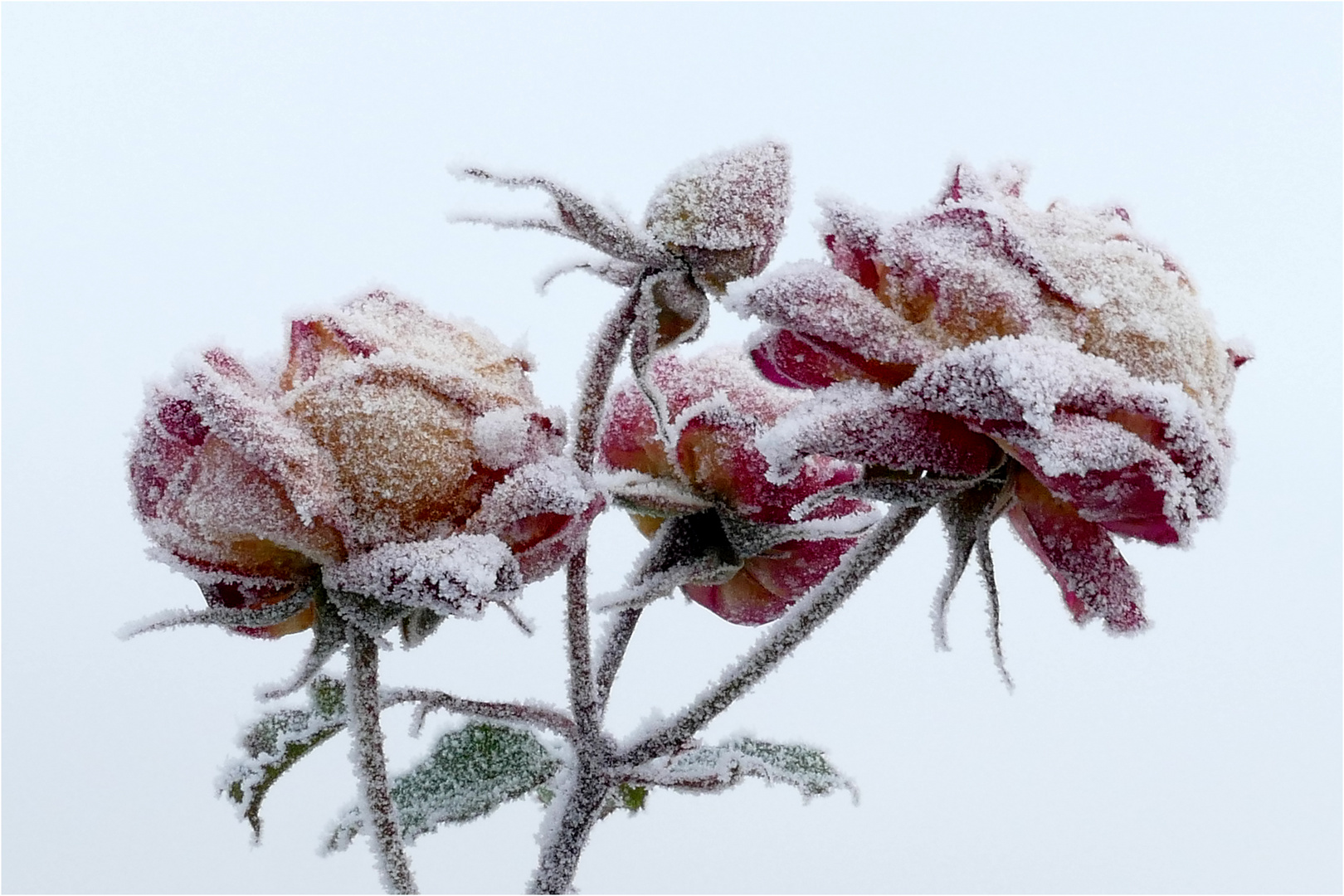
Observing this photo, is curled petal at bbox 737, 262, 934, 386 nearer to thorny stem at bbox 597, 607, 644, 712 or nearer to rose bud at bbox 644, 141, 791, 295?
rose bud at bbox 644, 141, 791, 295

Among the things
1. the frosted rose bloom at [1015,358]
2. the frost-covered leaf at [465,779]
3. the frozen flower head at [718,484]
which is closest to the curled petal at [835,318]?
the frosted rose bloom at [1015,358]

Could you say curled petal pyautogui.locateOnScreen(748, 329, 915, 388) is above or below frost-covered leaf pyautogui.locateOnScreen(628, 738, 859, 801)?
above

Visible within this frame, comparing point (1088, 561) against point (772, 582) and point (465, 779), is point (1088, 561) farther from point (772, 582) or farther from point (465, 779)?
point (465, 779)

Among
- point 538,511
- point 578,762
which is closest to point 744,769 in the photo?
point 578,762

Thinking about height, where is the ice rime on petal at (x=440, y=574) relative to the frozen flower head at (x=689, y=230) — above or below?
below

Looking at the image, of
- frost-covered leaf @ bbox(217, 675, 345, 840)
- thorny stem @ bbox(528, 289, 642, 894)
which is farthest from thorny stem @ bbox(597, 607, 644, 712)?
frost-covered leaf @ bbox(217, 675, 345, 840)

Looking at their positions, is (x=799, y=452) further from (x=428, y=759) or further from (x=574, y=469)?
(x=428, y=759)

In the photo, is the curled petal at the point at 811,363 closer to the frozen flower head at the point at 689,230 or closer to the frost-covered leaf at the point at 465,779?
the frozen flower head at the point at 689,230
